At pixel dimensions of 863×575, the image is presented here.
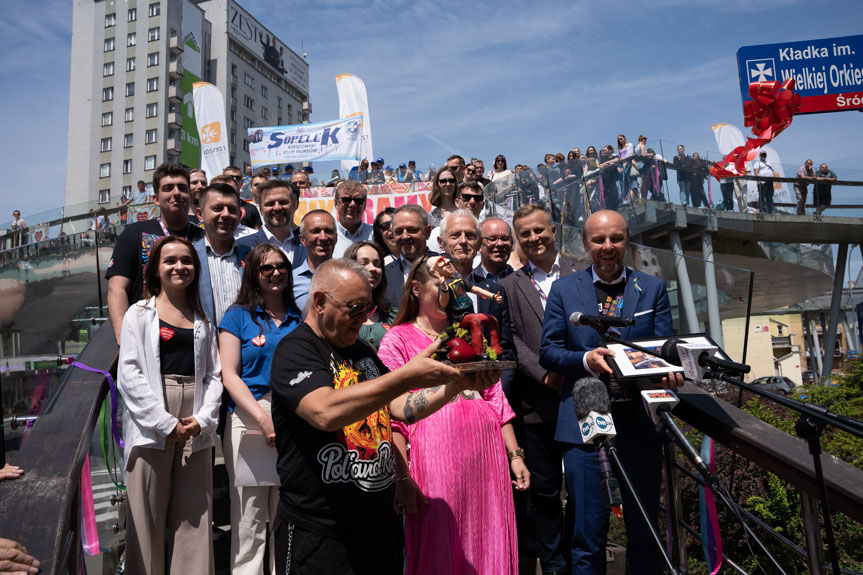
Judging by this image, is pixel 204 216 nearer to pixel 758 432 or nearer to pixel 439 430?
pixel 439 430

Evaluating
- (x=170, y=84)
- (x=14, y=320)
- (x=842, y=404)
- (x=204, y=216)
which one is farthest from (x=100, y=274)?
(x=170, y=84)

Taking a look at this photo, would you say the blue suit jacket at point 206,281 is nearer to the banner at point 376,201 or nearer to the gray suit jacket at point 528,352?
the gray suit jacket at point 528,352

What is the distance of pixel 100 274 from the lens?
7082 mm

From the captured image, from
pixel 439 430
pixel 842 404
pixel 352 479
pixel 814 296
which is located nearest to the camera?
pixel 352 479

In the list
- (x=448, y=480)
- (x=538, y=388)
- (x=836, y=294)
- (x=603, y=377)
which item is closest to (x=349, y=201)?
(x=538, y=388)

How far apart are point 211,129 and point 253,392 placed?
1868 centimetres

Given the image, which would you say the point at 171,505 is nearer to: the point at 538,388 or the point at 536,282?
the point at 538,388

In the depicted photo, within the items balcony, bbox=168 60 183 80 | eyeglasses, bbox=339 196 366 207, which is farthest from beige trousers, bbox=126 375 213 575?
balcony, bbox=168 60 183 80

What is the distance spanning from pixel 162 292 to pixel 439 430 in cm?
183

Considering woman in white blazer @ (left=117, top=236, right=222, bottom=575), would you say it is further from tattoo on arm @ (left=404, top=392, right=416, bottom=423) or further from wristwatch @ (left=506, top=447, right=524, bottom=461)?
wristwatch @ (left=506, top=447, right=524, bottom=461)

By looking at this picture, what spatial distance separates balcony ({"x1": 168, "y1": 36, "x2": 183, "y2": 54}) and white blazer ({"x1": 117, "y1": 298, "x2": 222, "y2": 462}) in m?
63.0

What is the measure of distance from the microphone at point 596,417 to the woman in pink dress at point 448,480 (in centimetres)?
65

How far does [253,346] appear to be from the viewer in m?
3.62

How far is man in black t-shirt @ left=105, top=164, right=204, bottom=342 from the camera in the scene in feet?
12.9
